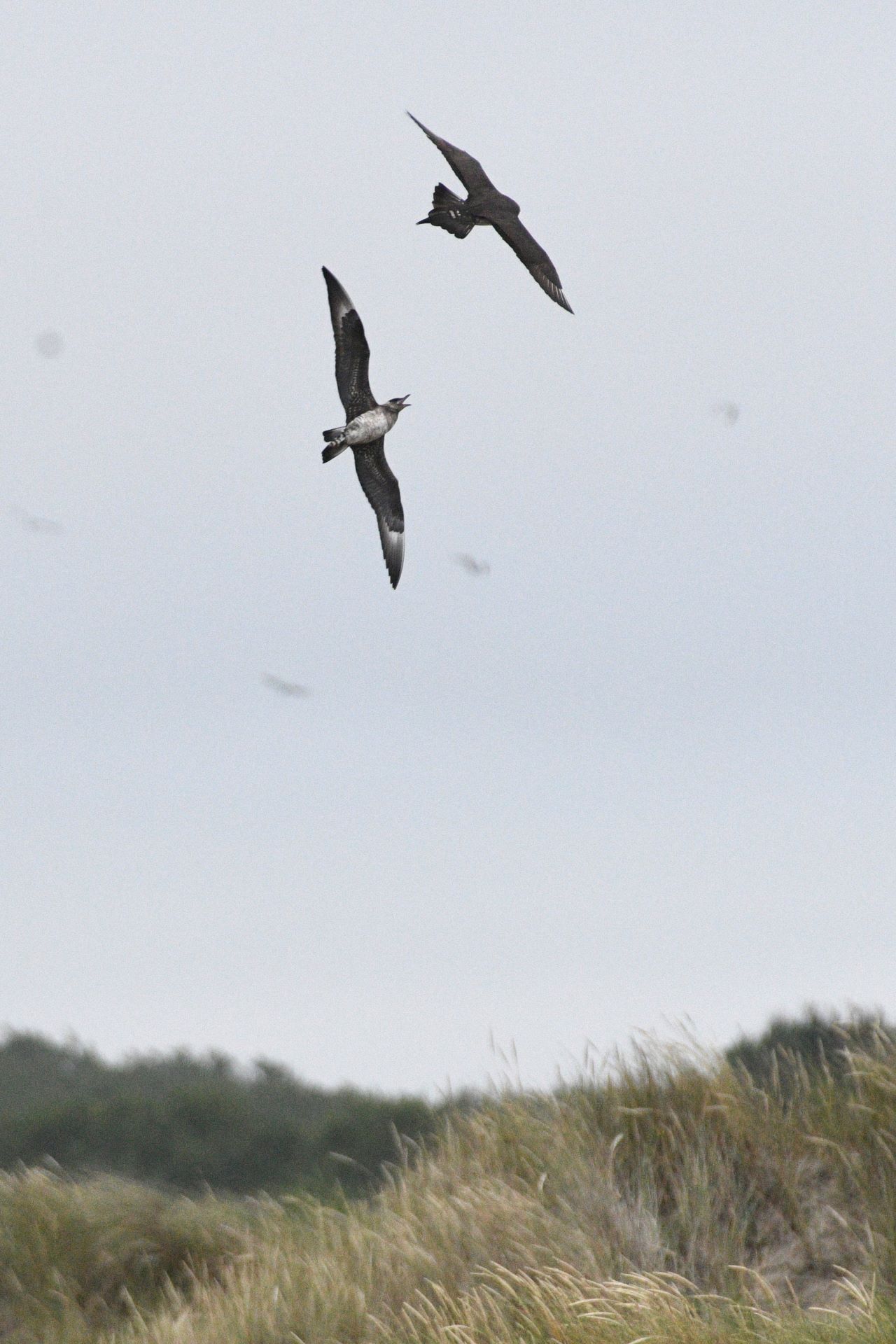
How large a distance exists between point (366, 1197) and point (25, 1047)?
14030 mm

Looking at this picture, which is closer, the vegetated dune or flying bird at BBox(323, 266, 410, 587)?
the vegetated dune

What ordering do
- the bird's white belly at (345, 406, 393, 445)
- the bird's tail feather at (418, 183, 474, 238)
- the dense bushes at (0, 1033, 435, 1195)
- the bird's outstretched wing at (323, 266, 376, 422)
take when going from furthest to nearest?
the dense bushes at (0, 1033, 435, 1195)
the bird's outstretched wing at (323, 266, 376, 422)
the bird's white belly at (345, 406, 393, 445)
the bird's tail feather at (418, 183, 474, 238)

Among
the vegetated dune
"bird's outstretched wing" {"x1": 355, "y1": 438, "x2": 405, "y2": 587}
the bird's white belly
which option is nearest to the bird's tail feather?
the bird's white belly

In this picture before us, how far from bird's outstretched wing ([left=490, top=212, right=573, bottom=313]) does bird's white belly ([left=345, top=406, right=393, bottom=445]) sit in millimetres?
1238

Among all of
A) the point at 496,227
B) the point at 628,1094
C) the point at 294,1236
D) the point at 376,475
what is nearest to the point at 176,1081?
the point at 294,1236

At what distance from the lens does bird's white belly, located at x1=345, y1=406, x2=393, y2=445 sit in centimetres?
969

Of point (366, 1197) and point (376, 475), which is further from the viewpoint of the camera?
point (366, 1197)

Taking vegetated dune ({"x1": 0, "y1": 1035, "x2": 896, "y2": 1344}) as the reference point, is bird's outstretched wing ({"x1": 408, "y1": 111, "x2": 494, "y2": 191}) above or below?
above

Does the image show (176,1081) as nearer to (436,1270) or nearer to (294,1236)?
(294,1236)

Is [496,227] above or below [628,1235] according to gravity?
above

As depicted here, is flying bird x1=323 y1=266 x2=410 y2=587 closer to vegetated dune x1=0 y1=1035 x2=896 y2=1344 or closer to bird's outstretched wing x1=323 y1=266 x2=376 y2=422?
bird's outstretched wing x1=323 y1=266 x2=376 y2=422

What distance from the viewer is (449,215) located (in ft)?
30.6

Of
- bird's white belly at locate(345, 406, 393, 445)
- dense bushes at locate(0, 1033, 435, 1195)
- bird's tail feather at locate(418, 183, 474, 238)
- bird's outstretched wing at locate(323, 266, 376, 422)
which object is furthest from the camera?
dense bushes at locate(0, 1033, 435, 1195)

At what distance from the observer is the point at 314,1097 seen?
21297 millimetres
